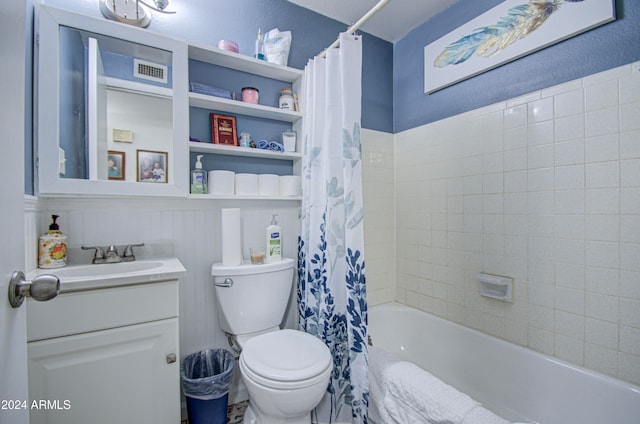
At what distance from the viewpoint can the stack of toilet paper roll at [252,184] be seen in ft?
5.22

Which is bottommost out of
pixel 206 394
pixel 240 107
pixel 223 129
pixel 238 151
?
pixel 206 394

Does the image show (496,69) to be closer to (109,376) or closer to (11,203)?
(11,203)

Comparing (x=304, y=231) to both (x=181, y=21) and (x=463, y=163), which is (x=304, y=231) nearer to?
(x=463, y=163)

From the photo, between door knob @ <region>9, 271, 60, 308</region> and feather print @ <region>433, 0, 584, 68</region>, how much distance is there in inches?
83.0

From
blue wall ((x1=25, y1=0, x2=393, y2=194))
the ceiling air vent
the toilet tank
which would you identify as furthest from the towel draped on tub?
the ceiling air vent

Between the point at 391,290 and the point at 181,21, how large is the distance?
2172 millimetres

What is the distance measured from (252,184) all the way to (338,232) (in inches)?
24.1

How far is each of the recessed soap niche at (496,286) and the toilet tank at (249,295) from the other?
111 centimetres

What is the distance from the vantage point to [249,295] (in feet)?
4.96

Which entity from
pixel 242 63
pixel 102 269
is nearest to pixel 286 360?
pixel 102 269

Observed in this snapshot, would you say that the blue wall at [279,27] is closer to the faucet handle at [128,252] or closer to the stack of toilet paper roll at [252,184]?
the stack of toilet paper roll at [252,184]

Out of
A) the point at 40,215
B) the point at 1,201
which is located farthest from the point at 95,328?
the point at 1,201

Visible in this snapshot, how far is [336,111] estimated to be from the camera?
1436 millimetres

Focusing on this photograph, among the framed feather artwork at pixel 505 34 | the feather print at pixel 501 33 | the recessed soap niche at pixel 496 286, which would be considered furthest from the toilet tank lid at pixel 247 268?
the feather print at pixel 501 33
